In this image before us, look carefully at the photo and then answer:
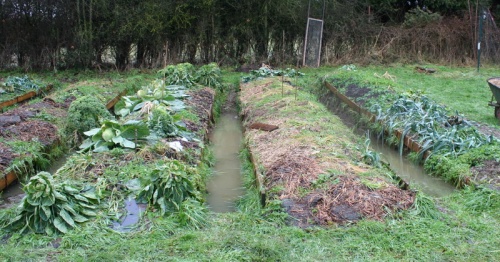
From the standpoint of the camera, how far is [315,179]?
5.14 m

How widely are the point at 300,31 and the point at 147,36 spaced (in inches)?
189

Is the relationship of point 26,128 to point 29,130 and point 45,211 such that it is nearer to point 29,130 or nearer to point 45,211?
point 29,130

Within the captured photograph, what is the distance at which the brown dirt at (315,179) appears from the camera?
4.59 m

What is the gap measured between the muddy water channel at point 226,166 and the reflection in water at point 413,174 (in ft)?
6.32

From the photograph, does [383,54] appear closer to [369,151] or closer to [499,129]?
[499,129]

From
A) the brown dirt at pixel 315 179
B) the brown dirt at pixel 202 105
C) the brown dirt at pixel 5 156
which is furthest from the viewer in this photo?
the brown dirt at pixel 202 105

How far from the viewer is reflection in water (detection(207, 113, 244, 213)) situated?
224 inches

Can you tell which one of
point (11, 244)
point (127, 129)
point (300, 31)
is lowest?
point (11, 244)

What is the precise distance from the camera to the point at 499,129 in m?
7.90

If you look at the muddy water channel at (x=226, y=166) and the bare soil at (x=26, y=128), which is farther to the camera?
the bare soil at (x=26, y=128)

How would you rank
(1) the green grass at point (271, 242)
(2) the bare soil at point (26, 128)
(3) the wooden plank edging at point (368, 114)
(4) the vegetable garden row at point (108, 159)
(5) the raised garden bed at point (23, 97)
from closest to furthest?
(1) the green grass at point (271, 242), (4) the vegetable garden row at point (108, 159), (2) the bare soil at point (26, 128), (3) the wooden plank edging at point (368, 114), (5) the raised garden bed at point (23, 97)

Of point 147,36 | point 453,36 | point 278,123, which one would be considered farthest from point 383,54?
point 278,123

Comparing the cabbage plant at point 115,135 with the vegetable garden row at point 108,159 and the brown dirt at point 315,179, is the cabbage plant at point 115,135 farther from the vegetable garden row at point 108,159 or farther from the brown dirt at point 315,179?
the brown dirt at point 315,179

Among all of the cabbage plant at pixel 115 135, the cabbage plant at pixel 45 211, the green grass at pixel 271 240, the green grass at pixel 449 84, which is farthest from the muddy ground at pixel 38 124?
the green grass at pixel 449 84
